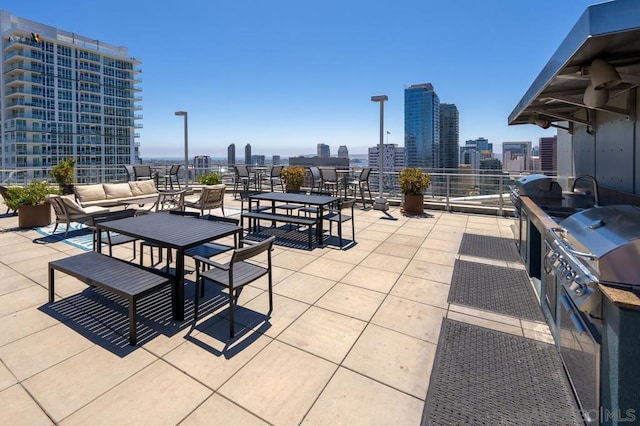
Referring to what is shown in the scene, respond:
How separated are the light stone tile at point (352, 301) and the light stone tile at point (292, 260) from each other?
2.64 ft

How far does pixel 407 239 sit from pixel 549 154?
5310mm

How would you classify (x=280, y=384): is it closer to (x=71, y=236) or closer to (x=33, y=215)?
(x=71, y=236)

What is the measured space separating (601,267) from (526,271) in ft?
9.08

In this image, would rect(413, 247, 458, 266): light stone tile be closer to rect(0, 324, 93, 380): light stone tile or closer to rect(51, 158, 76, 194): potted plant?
rect(0, 324, 93, 380): light stone tile

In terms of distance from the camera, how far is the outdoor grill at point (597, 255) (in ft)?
4.21

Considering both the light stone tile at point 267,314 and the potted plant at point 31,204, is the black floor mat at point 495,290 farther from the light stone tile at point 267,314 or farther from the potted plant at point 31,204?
the potted plant at point 31,204

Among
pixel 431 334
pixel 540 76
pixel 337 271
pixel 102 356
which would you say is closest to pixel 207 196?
pixel 337 271

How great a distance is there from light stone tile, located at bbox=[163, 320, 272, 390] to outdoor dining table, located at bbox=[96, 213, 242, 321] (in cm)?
42

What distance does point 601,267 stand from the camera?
1.32 meters

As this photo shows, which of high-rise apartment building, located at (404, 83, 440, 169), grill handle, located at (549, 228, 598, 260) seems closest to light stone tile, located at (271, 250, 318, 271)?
grill handle, located at (549, 228, 598, 260)

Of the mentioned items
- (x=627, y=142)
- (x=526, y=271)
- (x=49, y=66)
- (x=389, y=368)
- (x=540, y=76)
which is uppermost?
(x=49, y=66)

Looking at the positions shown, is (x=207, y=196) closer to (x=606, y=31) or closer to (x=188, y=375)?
(x=188, y=375)

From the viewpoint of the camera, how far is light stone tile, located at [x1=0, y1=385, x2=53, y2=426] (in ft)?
5.30

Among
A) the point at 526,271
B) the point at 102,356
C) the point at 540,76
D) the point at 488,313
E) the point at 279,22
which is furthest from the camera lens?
the point at 279,22
